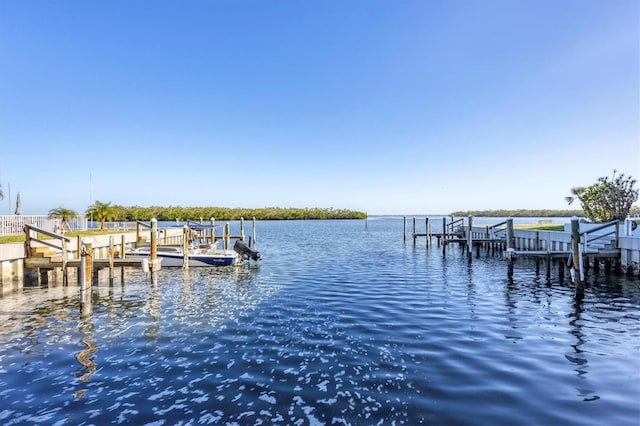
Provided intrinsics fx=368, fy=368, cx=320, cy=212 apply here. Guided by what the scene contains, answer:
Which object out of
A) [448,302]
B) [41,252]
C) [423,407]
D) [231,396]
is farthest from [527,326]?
[41,252]

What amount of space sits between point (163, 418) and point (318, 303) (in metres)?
8.90

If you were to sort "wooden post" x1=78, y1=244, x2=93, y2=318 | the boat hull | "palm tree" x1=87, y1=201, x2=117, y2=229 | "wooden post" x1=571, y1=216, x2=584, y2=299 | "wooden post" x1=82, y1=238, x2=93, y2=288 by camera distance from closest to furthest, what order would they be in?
"wooden post" x1=78, y1=244, x2=93, y2=318
"wooden post" x1=82, y1=238, x2=93, y2=288
"wooden post" x1=571, y1=216, x2=584, y2=299
the boat hull
"palm tree" x1=87, y1=201, x2=117, y2=229

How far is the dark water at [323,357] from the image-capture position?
251 inches

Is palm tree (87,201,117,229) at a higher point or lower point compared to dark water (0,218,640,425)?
higher

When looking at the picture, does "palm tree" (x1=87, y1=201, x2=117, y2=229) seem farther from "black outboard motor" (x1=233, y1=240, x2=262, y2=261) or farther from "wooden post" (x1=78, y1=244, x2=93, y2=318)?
"wooden post" (x1=78, y1=244, x2=93, y2=318)

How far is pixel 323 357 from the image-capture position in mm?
8789

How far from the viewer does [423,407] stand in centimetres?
642

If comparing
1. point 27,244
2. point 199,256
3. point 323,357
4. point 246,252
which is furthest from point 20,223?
point 323,357

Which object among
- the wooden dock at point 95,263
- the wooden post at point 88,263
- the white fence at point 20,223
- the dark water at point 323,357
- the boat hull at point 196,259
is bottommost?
the dark water at point 323,357

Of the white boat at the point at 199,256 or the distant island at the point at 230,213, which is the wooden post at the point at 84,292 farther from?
the distant island at the point at 230,213

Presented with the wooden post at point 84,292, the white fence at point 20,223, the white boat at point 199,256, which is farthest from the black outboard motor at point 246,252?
the wooden post at point 84,292

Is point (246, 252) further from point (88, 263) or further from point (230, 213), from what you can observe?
point (230, 213)

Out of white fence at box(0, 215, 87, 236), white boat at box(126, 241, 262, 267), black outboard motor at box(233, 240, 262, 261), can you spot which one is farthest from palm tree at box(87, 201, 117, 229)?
black outboard motor at box(233, 240, 262, 261)

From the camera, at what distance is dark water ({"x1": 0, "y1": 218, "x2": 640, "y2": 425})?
6371 millimetres
